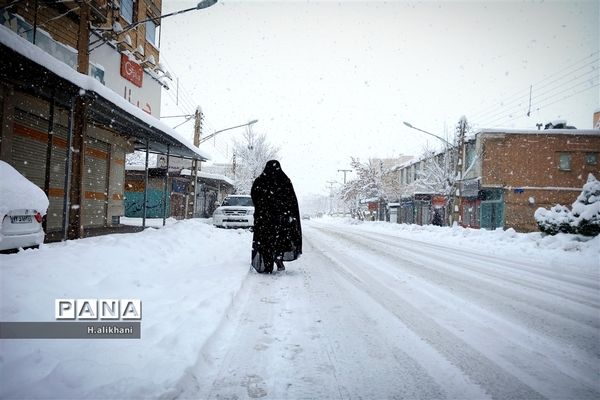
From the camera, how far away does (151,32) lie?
19031 mm

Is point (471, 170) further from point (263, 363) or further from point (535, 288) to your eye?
point (263, 363)

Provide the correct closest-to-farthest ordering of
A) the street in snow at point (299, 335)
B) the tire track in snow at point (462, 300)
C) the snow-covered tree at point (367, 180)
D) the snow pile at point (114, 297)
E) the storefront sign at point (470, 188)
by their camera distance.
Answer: the snow pile at point (114, 297), the street in snow at point (299, 335), the tire track in snow at point (462, 300), the storefront sign at point (470, 188), the snow-covered tree at point (367, 180)

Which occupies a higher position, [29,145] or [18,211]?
[29,145]

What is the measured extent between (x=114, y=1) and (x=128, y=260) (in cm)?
1308

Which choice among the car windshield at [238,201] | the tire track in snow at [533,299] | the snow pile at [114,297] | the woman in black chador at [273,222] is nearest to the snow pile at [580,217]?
the tire track in snow at [533,299]

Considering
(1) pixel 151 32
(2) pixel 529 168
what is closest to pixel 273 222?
(1) pixel 151 32

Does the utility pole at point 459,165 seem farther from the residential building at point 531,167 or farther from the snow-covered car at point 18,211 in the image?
the snow-covered car at point 18,211

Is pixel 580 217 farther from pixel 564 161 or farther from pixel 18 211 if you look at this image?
pixel 564 161

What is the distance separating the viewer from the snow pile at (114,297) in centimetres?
204

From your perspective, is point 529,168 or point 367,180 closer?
point 529,168

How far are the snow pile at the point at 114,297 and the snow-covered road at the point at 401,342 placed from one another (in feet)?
0.69

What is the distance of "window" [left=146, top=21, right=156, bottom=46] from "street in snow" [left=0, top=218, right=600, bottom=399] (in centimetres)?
1682

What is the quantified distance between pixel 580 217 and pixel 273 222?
38.4 feet

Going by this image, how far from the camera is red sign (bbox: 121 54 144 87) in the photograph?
15961mm
